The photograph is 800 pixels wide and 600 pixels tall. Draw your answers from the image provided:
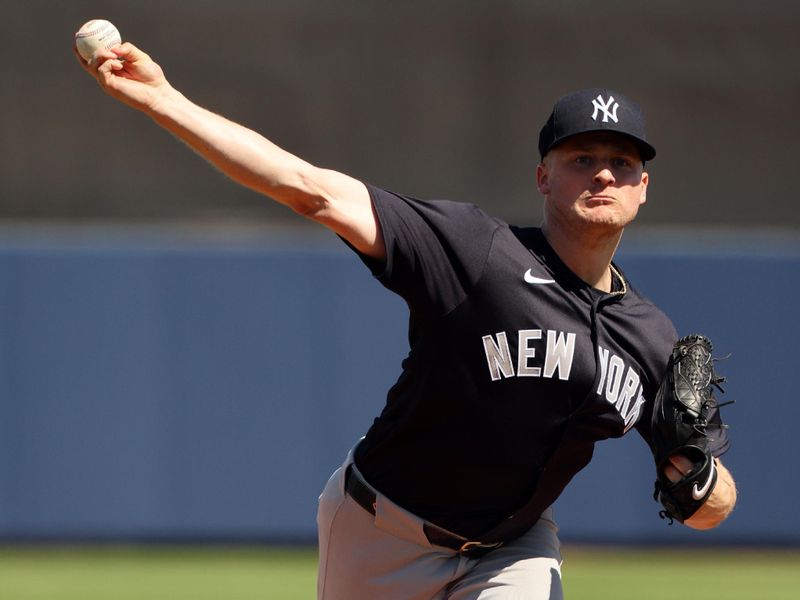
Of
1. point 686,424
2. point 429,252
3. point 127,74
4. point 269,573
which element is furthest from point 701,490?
point 269,573

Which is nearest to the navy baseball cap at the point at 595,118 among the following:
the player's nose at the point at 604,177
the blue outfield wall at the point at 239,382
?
the player's nose at the point at 604,177

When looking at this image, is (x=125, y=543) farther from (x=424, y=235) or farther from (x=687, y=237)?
(x=424, y=235)

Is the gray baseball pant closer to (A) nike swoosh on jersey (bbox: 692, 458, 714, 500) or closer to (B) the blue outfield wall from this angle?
(A) nike swoosh on jersey (bbox: 692, 458, 714, 500)

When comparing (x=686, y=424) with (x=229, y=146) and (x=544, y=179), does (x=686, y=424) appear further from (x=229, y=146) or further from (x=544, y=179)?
(x=229, y=146)

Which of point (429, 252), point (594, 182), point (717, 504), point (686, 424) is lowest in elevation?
point (717, 504)

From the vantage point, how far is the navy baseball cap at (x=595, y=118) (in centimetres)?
343

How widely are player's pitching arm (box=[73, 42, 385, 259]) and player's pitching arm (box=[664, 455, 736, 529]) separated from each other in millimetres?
1091

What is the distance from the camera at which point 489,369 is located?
3.30 metres

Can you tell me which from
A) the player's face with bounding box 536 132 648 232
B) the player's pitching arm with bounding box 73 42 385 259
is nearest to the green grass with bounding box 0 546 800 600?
the player's face with bounding box 536 132 648 232

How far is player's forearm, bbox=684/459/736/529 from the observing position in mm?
3523

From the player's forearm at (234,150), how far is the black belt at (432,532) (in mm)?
933

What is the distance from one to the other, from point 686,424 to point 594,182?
2.21 ft

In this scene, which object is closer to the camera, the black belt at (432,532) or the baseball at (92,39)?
the baseball at (92,39)

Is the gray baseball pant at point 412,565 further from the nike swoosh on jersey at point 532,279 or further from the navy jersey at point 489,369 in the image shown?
the nike swoosh on jersey at point 532,279
